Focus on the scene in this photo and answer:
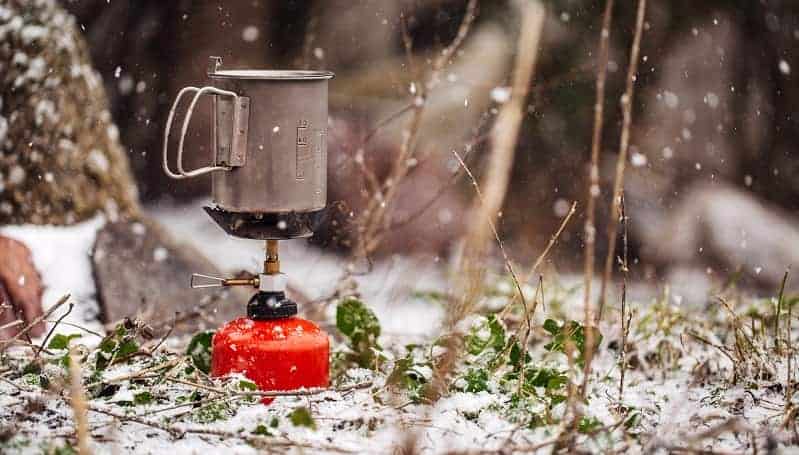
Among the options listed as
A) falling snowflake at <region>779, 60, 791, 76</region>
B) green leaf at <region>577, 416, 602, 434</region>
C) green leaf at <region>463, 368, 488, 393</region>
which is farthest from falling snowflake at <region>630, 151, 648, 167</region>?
green leaf at <region>577, 416, 602, 434</region>

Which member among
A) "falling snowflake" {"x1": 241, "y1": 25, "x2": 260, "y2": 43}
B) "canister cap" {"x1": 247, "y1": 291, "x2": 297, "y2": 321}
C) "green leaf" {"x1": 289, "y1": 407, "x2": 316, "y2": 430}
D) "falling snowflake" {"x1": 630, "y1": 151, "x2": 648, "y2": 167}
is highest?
"falling snowflake" {"x1": 241, "y1": 25, "x2": 260, "y2": 43}

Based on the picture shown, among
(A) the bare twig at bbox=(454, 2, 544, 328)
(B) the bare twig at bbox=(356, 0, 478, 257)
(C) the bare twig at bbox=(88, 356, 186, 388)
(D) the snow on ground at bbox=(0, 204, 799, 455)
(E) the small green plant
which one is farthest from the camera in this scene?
(B) the bare twig at bbox=(356, 0, 478, 257)

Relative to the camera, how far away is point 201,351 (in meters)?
2.32

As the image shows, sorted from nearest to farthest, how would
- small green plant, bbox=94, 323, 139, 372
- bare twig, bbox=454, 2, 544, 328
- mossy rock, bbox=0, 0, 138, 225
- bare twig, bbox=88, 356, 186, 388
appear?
bare twig, bbox=454, 2, 544, 328, bare twig, bbox=88, 356, 186, 388, small green plant, bbox=94, 323, 139, 372, mossy rock, bbox=0, 0, 138, 225

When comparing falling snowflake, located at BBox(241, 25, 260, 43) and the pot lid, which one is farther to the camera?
falling snowflake, located at BBox(241, 25, 260, 43)

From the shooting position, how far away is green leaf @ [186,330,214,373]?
91.0 inches

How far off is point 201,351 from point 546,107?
2.41 metres

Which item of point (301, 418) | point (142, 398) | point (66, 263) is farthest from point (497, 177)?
point (66, 263)

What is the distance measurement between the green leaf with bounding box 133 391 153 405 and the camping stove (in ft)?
0.55

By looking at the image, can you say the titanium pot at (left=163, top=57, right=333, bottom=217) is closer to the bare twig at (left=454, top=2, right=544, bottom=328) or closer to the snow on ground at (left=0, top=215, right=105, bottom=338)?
the bare twig at (left=454, top=2, right=544, bottom=328)

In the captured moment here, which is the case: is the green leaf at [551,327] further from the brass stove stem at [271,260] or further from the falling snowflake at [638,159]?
the falling snowflake at [638,159]

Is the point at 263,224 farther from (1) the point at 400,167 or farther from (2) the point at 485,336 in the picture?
(1) the point at 400,167

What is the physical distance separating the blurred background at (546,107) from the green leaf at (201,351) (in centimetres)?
197

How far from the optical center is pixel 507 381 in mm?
2195
